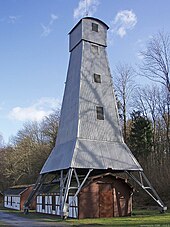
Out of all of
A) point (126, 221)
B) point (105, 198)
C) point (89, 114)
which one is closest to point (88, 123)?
point (89, 114)

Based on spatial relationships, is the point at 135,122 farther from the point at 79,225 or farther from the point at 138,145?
the point at 79,225

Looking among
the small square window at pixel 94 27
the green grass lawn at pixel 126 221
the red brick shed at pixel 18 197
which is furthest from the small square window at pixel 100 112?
the red brick shed at pixel 18 197

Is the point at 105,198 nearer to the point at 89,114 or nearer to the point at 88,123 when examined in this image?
the point at 88,123

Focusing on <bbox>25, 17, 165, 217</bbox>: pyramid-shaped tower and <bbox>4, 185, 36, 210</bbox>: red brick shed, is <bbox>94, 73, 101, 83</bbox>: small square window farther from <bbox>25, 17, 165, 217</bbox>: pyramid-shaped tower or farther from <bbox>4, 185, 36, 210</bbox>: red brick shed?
<bbox>4, 185, 36, 210</bbox>: red brick shed

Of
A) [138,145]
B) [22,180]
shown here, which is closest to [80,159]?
[138,145]

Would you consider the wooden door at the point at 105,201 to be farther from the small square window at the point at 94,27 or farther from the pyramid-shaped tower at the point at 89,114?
the small square window at the point at 94,27

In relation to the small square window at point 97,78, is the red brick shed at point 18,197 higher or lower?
lower

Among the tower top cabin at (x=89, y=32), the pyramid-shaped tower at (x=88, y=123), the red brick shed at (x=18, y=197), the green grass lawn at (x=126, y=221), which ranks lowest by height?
the red brick shed at (x=18, y=197)

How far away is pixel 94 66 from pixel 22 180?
109 feet

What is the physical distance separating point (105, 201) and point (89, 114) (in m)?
6.42

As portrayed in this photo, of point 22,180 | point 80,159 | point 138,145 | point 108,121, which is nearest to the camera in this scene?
point 80,159

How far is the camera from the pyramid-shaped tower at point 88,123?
2222cm

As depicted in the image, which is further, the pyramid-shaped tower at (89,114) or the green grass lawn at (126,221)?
the pyramid-shaped tower at (89,114)

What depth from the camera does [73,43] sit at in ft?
92.4
